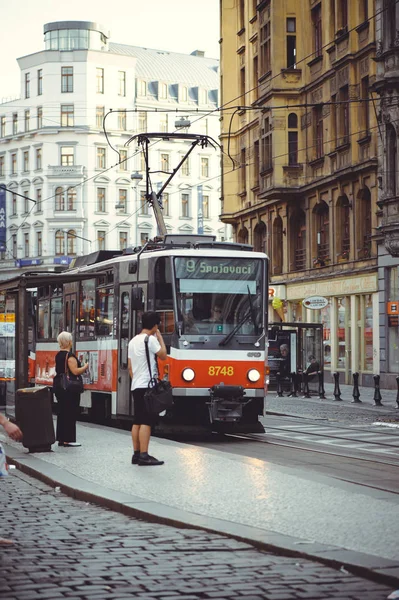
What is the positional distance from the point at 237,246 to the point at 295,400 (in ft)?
49.1

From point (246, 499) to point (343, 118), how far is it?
34814 mm

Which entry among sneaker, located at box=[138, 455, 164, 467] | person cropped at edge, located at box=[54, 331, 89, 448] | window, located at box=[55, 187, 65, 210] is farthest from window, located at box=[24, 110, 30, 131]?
sneaker, located at box=[138, 455, 164, 467]

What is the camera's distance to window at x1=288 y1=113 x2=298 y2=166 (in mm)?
48875

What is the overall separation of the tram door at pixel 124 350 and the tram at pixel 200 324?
17mm

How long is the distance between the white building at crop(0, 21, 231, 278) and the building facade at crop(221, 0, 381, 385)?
44323 mm

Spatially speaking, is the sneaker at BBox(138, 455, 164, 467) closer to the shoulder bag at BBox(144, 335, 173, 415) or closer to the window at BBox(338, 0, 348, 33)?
the shoulder bag at BBox(144, 335, 173, 415)

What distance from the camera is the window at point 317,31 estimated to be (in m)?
47.3

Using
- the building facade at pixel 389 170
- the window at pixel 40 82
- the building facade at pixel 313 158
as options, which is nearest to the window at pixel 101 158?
the window at pixel 40 82

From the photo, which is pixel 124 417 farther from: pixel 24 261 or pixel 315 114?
pixel 24 261

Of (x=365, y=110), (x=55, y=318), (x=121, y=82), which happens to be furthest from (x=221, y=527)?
(x=121, y=82)

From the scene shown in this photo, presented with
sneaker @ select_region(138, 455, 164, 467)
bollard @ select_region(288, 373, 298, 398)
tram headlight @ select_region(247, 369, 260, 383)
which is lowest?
sneaker @ select_region(138, 455, 164, 467)

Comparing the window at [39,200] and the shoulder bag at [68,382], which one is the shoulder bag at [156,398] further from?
the window at [39,200]

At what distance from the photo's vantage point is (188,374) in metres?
20.0

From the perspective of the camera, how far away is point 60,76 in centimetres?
10325
